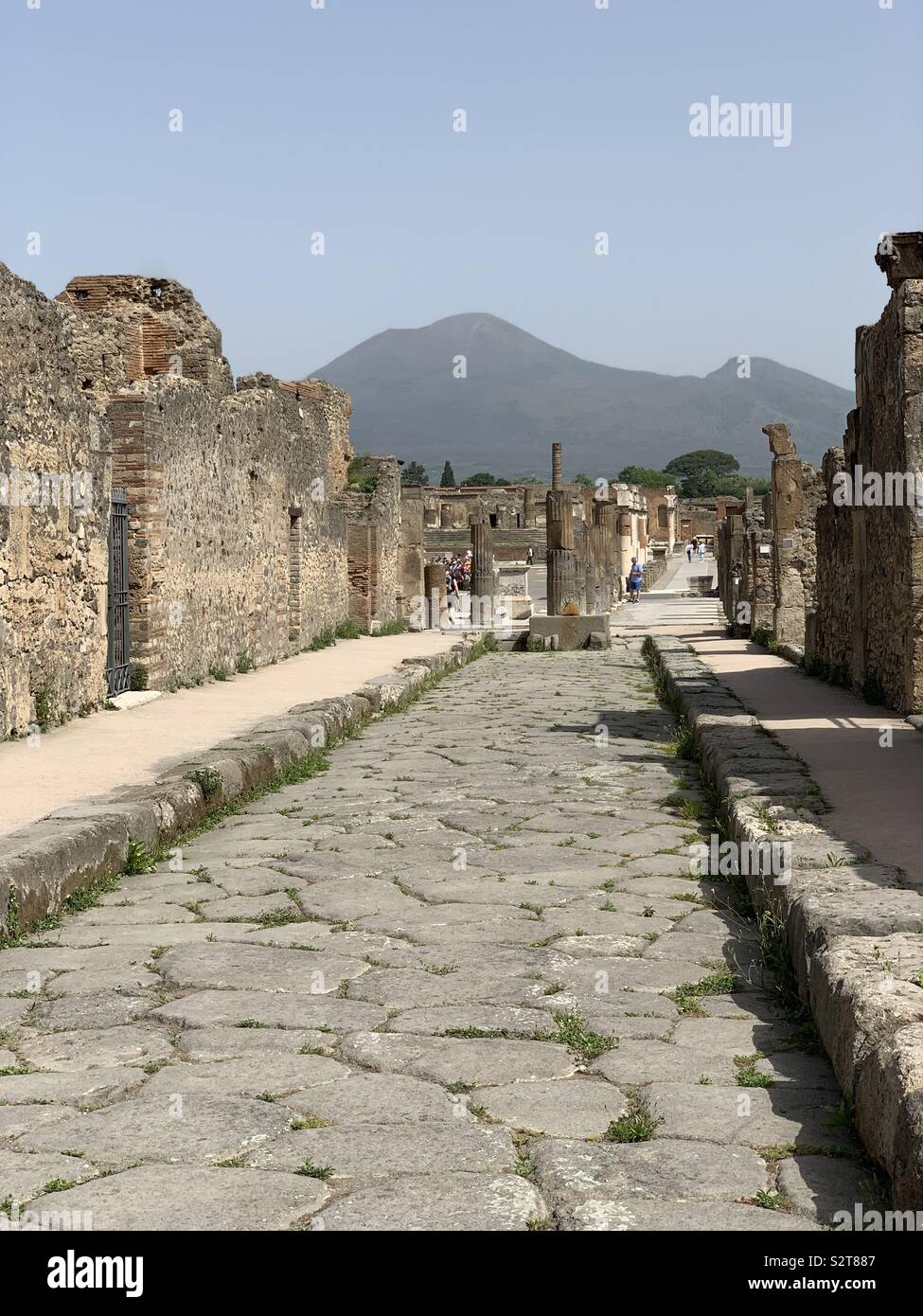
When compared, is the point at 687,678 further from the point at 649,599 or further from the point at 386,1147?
the point at 649,599

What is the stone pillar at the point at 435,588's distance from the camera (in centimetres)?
2680

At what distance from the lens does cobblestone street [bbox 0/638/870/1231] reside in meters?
2.74

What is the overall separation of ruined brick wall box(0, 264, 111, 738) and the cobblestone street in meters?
3.03

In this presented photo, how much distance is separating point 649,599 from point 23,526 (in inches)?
1228

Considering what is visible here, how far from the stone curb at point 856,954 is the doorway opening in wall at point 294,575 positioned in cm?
1183

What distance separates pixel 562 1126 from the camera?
309 cm

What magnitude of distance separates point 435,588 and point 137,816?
73.2 feet

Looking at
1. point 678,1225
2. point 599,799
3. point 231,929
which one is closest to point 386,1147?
point 678,1225

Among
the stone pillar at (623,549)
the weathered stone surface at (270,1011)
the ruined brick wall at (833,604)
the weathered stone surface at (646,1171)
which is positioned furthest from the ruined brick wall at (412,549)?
the weathered stone surface at (646,1171)

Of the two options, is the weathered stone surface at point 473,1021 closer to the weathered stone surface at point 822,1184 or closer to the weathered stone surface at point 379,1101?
the weathered stone surface at point 379,1101


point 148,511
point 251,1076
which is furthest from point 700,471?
point 251,1076

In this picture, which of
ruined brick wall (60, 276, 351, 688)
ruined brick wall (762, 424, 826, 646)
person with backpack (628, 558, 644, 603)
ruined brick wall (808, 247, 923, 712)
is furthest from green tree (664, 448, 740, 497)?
ruined brick wall (808, 247, 923, 712)

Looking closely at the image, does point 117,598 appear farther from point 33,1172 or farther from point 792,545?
point 792,545

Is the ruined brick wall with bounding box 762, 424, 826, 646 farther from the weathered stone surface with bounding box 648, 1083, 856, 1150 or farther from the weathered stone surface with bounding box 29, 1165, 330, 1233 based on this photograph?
the weathered stone surface with bounding box 29, 1165, 330, 1233
